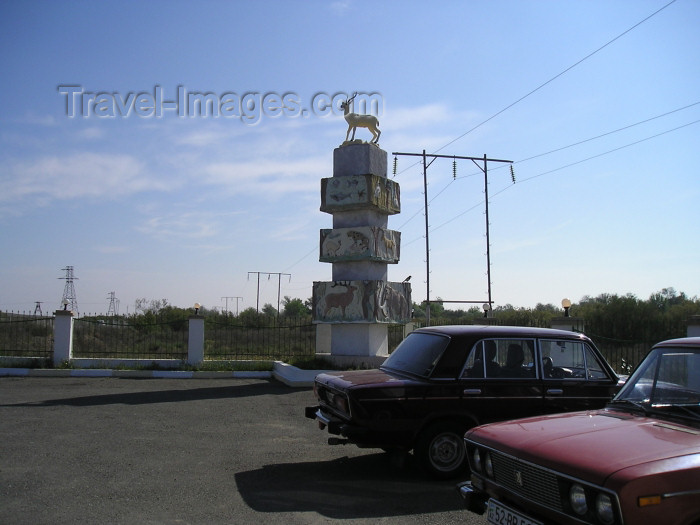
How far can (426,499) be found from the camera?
592 cm

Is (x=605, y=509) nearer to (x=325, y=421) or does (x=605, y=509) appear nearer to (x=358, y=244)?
(x=325, y=421)

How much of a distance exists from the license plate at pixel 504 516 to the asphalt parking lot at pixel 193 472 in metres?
1.24

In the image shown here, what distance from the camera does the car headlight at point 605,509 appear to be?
3.29 meters

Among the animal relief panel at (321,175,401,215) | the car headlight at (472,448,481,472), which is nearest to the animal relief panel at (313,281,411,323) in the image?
the animal relief panel at (321,175,401,215)

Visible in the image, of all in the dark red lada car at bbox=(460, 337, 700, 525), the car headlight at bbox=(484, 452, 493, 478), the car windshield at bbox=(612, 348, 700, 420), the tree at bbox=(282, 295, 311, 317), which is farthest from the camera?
the tree at bbox=(282, 295, 311, 317)

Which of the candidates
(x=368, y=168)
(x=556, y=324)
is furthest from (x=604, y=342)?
(x=368, y=168)

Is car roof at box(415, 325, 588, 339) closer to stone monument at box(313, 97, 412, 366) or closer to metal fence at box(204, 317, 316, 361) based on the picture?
stone monument at box(313, 97, 412, 366)

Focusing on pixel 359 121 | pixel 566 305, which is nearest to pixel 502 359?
pixel 566 305

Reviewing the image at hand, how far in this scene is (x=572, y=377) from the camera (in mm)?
6941

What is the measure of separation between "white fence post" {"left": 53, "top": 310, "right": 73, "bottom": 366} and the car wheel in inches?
551

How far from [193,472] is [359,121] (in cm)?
1294

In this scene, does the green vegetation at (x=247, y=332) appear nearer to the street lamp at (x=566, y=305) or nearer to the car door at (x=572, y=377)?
the street lamp at (x=566, y=305)

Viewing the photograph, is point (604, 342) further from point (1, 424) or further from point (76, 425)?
point (1, 424)

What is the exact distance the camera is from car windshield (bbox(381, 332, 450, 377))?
22.4 feet
